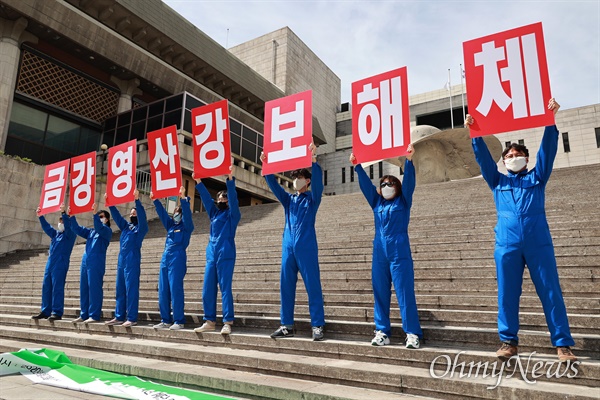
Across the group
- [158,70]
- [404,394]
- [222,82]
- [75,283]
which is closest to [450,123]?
[222,82]

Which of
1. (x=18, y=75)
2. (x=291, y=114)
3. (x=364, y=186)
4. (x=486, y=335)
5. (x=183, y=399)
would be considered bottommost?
(x=183, y=399)

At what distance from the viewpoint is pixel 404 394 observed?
332 cm

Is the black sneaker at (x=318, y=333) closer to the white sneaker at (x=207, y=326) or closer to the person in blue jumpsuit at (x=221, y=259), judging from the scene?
the person in blue jumpsuit at (x=221, y=259)

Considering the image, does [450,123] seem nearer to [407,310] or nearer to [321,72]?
[321,72]

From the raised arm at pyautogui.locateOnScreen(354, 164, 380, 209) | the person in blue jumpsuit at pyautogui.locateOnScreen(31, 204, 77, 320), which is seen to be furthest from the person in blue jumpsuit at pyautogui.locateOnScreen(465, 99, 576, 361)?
the person in blue jumpsuit at pyautogui.locateOnScreen(31, 204, 77, 320)

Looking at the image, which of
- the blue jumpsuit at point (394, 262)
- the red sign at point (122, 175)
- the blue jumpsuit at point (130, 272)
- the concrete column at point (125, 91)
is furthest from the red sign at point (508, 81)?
the concrete column at point (125, 91)

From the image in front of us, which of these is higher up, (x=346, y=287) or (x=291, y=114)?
(x=291, y=114)

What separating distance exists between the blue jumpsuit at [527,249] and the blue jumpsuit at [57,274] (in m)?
6.73

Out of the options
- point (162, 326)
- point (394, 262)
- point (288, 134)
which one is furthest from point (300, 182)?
point (162, 326)

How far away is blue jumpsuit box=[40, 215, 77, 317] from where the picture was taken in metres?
7.01

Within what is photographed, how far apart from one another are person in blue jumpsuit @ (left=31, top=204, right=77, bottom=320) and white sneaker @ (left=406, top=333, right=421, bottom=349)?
588 centimetres

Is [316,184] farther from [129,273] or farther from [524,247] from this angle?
[129,273]

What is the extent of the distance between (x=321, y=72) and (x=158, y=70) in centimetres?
2262

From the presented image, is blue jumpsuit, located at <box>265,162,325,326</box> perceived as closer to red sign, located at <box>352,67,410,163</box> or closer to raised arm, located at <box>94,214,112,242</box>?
red sign, located at <box>352,67,410,163</box>
